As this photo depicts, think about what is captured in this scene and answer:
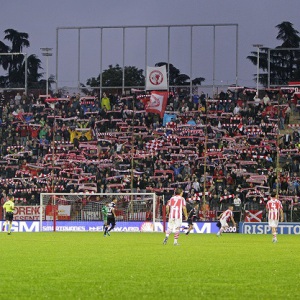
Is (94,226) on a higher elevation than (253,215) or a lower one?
lower

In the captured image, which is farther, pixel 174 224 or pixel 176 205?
pixel 174 224

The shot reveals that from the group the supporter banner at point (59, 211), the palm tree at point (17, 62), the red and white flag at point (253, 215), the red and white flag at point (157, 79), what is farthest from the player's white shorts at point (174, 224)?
the palm tree at point (17, 62)

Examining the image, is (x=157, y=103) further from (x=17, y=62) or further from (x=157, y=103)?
(x=17, y=62)

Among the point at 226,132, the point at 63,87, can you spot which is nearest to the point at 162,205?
the point at 226,132

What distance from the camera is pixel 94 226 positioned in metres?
58.4

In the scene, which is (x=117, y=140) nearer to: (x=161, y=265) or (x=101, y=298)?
(x=161, y=265)

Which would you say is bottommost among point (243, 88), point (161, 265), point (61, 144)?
point (161, 265)

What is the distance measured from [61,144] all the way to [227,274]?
5178cm

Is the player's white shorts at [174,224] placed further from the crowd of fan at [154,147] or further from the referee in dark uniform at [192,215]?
the crowd of fan at [154,147]

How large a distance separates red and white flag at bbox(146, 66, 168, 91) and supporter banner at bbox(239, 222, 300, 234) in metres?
22.1

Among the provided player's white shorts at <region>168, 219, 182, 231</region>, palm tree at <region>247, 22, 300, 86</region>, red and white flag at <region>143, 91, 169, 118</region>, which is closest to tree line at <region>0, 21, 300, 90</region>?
palm tree at <region>247, 22, 300, 86</region>

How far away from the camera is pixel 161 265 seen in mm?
22188

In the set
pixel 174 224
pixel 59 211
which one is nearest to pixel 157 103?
pixel 59 211

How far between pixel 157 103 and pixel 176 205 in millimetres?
36687
